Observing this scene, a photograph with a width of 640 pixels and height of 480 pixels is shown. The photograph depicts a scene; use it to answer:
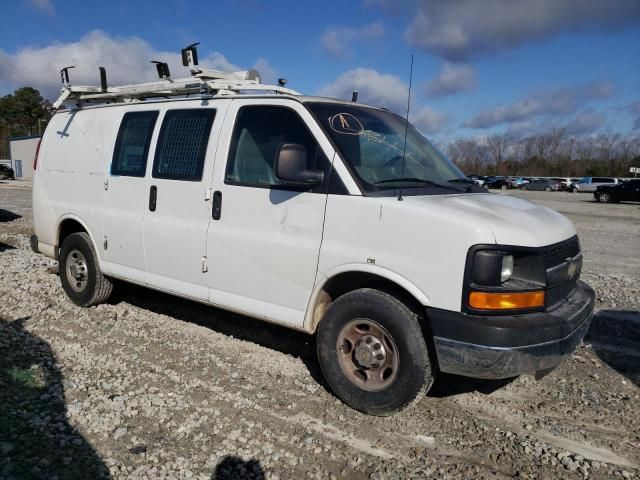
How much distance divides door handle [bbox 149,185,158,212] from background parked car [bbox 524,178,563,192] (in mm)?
58632

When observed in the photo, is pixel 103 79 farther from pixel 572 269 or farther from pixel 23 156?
pixel 23 156

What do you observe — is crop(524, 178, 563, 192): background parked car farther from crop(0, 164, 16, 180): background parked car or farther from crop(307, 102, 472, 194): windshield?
crop(307, 102, 472, 194): windshield

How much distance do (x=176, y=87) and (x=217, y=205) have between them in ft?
4.79

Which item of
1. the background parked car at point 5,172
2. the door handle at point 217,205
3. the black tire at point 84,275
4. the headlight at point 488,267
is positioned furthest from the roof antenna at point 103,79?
the background parked car at point 5,172

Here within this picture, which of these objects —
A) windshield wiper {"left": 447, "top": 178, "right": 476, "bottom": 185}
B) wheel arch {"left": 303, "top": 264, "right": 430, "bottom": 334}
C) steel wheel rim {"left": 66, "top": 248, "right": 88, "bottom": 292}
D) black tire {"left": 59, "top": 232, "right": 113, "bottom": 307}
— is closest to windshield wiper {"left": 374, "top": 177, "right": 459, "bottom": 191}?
windshield wiper {"left": 447, "top": 178, "right": 476, "bottom": 185}

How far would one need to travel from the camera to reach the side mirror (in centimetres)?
371

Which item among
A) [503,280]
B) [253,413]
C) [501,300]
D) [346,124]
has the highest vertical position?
[346,124]

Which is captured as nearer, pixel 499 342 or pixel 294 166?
pixel 499 342

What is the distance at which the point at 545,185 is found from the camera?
192ft

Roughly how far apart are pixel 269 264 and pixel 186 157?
1.35 metres

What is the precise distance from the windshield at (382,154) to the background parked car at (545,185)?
190 feet

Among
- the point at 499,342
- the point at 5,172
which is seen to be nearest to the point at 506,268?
the point at 499,342

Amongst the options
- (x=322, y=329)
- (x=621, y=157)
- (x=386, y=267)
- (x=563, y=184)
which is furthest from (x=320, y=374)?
(x=621, y=157)

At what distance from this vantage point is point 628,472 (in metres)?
3.19
